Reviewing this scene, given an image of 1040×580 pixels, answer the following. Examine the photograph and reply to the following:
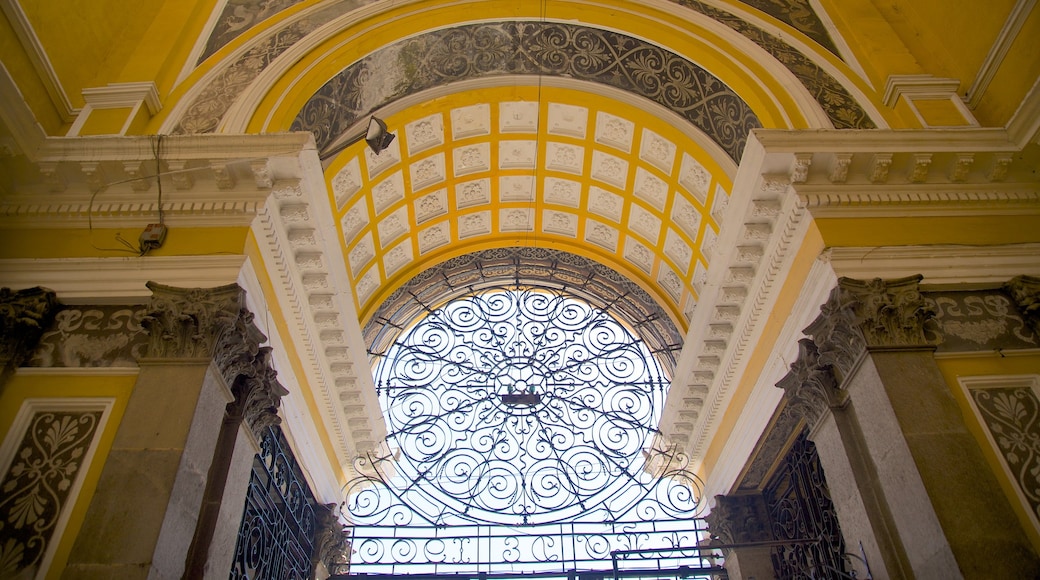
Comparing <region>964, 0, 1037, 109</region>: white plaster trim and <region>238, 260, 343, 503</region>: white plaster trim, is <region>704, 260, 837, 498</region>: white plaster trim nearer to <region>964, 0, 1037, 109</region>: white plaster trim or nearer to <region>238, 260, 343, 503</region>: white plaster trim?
<region>964, 0, 1037, 109</region>: white plaster trim

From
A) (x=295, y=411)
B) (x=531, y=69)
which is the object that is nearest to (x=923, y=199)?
(x=531, y=69)

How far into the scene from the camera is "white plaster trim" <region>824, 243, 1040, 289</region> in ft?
18.2

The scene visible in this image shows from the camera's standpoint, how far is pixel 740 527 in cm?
788

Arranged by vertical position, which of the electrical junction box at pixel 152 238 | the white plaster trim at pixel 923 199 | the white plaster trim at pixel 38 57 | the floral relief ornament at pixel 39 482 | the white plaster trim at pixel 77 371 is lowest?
the floral relief ornament at pixel 39 482

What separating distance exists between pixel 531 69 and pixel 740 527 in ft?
17.8

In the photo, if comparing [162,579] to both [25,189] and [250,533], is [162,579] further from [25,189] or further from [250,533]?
[25,189]

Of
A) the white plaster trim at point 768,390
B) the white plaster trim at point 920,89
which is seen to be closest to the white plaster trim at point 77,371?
the white plaster trim at point 768,390

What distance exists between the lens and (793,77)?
6.98 metres

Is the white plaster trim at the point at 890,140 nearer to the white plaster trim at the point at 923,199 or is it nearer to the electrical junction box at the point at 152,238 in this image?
the white plaster trim at the point at 923,199

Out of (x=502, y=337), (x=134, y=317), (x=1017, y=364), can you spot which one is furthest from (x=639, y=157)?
(x=134, y=317)

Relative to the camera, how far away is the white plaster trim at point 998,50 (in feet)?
19.8

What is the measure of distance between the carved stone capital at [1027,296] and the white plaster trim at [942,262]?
11 centimetres

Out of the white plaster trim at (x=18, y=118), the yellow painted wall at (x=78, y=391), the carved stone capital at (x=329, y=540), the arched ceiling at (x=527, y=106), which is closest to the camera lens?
the yellow painted wall at (x=78, y=391)

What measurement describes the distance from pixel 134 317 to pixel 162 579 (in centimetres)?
202
